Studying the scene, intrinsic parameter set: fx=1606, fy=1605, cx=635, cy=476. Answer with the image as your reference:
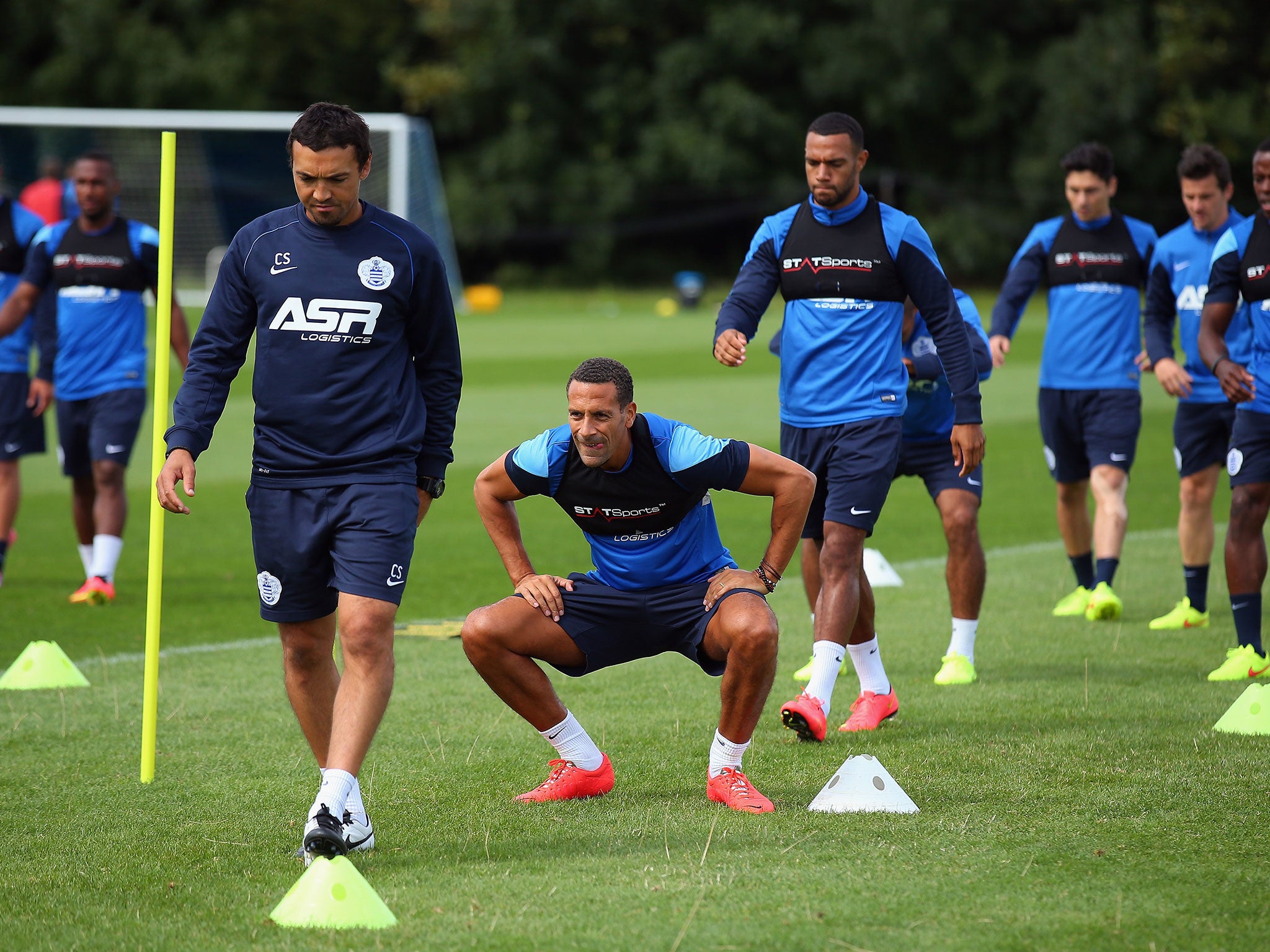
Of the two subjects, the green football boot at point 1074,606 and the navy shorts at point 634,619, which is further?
the green football boot at point 1074,606

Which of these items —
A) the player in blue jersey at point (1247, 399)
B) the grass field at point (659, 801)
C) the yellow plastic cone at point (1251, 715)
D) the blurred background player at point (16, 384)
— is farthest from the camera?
the blurred background player at point (16, 384)

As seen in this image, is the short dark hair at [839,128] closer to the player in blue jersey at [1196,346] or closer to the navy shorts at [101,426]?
the player in blue jersey at [1196,346]

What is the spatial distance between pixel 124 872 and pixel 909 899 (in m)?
2.27

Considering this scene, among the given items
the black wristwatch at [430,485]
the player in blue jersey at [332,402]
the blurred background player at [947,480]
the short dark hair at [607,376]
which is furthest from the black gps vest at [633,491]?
the blurred background player at [947,480]

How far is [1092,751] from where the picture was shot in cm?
601

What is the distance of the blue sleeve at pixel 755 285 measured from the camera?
6688 millimetres

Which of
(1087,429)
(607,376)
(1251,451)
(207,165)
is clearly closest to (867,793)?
(607,376)

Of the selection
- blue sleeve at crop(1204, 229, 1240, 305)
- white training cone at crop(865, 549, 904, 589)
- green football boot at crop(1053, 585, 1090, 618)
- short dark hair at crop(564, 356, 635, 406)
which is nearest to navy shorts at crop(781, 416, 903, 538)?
short dark hair at crop(564, 356, 635, 406)

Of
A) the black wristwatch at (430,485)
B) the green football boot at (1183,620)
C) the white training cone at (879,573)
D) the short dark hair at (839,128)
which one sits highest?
the short dark hair at (839,128)

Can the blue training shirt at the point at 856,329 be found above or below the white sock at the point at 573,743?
above

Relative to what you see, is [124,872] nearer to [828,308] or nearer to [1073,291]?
[828,308]

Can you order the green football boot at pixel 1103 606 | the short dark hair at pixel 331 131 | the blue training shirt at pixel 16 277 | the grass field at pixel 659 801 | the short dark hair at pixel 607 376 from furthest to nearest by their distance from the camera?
the blue training shirt at pixel 16 277, the green football boot at pixel 1103 606, the short dark hair at pixel 607 376, the short dark hair at pixel 331 131, the grass field at pixel 659 801

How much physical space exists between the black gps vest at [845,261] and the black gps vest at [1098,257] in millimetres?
3050

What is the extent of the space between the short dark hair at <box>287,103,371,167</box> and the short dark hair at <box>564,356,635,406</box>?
0.96m
